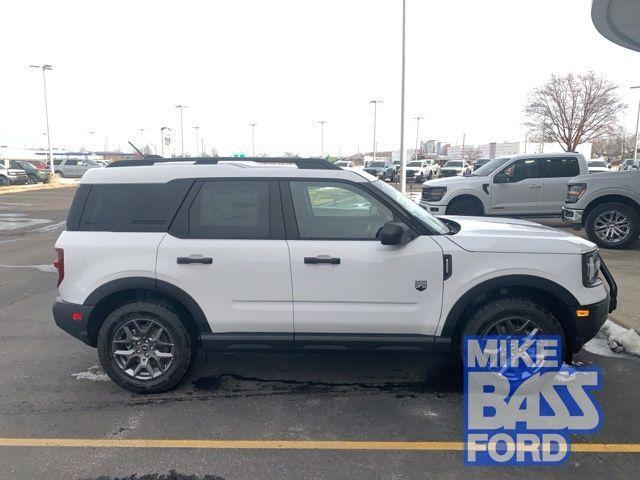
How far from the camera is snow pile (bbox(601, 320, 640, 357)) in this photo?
4.75 metres

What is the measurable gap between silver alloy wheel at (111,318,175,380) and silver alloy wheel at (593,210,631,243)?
8658 mm

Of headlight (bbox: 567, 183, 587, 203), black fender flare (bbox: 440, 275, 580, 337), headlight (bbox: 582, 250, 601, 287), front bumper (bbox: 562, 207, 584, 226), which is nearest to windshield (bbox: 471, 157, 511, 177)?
headlight (bbox: 567, 183, 587, 203)

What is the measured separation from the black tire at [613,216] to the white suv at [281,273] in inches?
256

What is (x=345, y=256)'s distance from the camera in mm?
3742

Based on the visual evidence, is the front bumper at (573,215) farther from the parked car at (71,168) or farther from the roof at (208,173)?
the parked car at (71,168)

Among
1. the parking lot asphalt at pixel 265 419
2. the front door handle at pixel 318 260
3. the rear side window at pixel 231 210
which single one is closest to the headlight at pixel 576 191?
the parking lot asphalt at pixel 265 419

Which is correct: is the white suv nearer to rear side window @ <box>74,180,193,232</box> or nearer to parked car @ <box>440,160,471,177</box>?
rear side window @ <box>74,180,193,232</box>

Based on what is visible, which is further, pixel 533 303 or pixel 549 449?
pixel 533 303

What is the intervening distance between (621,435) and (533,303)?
40.4 inches

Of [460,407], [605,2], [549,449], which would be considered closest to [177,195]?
[460,407]

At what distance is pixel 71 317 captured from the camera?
3.98 m

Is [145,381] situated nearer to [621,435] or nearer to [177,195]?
[177,195]

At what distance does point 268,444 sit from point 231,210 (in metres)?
1.74

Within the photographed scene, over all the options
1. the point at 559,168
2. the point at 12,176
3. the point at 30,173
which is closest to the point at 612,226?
the point at 559,168
